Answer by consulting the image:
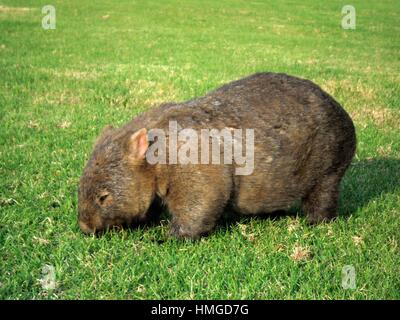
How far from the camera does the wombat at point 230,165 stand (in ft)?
16.6

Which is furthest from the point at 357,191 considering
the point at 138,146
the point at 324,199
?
the point at 138,146

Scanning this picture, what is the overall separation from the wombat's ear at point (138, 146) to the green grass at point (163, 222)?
2.78 feet

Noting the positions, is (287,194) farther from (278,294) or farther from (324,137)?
(278,294)

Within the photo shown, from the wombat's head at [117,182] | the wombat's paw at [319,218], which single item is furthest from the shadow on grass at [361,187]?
the wombat's head at [117,182]

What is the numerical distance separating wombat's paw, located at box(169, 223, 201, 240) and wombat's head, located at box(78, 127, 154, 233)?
0.36m

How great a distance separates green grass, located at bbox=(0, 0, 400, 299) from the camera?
15.4 ft

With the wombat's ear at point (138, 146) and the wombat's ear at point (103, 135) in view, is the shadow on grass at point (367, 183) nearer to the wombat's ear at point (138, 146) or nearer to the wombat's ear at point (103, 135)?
the wombat's ear at point (138, 146)

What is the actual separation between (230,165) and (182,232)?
A: 79 cm

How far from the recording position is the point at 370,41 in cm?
2469

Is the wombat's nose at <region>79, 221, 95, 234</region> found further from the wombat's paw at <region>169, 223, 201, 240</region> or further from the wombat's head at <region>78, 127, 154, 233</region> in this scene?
the wombat's paw at <region>169, 223, 201, 240</region>

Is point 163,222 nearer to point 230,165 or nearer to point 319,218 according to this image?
point 230,165

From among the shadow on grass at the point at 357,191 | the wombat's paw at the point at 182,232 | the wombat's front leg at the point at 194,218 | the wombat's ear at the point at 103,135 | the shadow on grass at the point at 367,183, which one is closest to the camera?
the wombat's front leg at the point at 194,218

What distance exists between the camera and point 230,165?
17.3ft

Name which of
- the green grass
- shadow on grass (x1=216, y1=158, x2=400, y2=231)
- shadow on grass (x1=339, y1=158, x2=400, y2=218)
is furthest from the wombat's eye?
shadow on grass (x1=339, y1=158, x2=400, y2=218)
